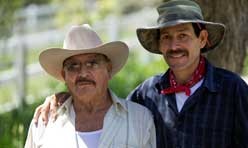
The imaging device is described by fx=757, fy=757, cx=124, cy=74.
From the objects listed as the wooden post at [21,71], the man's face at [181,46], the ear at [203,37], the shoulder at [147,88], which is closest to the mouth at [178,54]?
the man's face at [181,46]

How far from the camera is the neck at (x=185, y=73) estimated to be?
413 cm

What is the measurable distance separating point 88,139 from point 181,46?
0.71 m

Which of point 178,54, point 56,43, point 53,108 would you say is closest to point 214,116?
point 178,54

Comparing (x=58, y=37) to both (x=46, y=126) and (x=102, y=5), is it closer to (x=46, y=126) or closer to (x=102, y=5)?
(x=102, y=5)

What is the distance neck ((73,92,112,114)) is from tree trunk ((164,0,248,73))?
1.50m

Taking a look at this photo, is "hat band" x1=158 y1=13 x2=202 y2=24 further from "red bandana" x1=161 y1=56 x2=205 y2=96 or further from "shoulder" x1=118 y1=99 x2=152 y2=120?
"shoulder" x1=118 y1=99 x2=152 y2=120

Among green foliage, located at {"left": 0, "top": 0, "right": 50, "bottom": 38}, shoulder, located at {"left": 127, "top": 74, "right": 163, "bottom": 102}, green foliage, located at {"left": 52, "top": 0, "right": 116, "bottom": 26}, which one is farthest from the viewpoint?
green foliage, located at {"left": 52, "top": 0, "right": 116, "bottom": 26}

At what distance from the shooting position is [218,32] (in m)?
4.36

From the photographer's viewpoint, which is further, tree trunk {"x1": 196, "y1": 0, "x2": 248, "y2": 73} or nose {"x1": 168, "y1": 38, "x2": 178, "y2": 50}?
tree trunk {"x1": 196, "y1": 0, "x2": 248, "y2": 73}

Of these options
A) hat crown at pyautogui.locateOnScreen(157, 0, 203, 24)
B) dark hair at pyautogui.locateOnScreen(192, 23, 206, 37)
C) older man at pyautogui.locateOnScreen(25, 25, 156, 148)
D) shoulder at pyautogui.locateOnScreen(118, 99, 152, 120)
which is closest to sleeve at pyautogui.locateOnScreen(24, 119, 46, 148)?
older man at pyautogui.locateOnScreen(25, 25, 156, 148)

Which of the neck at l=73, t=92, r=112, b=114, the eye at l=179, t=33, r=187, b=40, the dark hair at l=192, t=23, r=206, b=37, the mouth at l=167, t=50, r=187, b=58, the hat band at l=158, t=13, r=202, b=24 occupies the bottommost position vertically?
the neck at l=73, t=92, r=112, b=114

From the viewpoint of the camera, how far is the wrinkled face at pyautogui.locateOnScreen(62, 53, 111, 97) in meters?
4.07

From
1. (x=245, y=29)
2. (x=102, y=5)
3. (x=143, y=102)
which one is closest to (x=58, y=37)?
(x=102, y=5)

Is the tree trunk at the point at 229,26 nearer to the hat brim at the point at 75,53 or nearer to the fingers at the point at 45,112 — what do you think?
the hat brim at the point at 75,53
